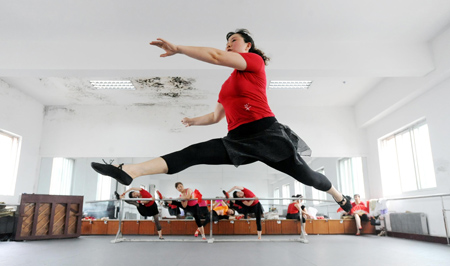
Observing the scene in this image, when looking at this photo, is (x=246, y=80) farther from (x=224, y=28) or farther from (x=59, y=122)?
(x=59, y=122)

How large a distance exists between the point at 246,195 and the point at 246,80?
5.90 meters

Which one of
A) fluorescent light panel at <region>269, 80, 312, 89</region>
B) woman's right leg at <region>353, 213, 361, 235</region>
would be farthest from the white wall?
woman's right leg at <region>353, 213, 361, 235</region>

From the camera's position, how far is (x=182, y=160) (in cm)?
177

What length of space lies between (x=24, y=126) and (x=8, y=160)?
1.04 metres

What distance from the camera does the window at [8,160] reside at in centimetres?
840

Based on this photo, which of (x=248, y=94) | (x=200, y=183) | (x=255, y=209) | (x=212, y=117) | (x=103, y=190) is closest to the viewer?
(x=248, y=94)

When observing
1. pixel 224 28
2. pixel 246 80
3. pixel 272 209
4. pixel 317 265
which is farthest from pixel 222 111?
pixel 272 209

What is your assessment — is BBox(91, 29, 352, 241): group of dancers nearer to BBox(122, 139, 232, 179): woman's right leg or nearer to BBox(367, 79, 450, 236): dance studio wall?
BBox(122, 139, 232, 179): woman's right leg

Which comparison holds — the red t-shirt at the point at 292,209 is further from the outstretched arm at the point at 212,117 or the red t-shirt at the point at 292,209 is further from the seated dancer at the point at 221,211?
the outstretched arm at the point at 212,117

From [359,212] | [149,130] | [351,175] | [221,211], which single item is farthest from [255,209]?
[149,130]

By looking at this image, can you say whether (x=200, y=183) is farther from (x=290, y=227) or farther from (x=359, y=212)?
(x=359, y=212)

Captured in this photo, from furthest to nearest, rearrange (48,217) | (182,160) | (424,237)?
(48,217)
(424,237)
(182,160)

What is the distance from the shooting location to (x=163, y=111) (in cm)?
1019

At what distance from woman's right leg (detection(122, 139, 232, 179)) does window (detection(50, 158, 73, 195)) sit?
9070mm
